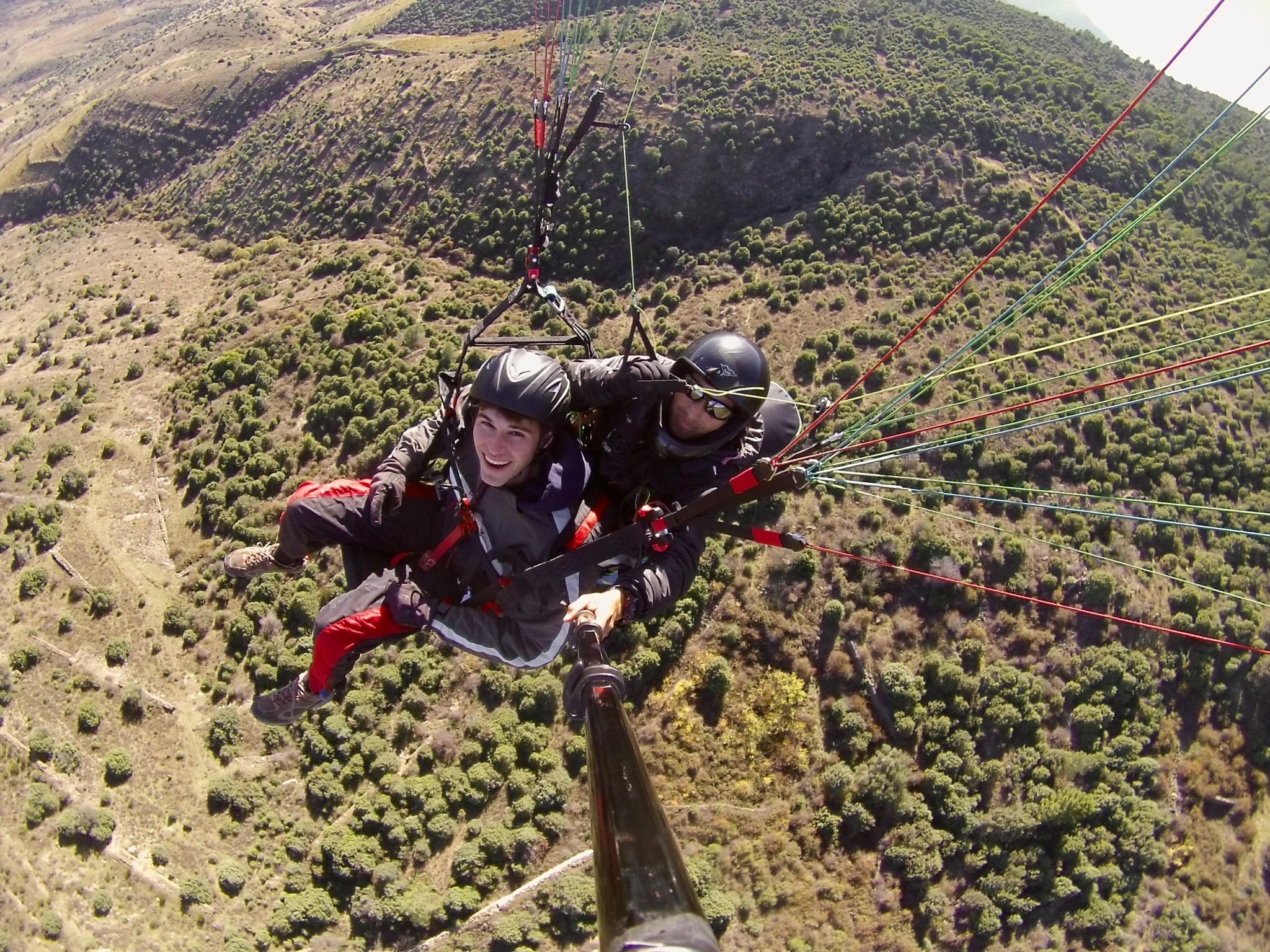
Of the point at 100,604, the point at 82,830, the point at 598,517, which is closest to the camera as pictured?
the point at 598,517

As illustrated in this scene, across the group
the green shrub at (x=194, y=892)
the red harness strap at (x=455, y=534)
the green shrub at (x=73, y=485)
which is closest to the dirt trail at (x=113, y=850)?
the green shrub at (x=194, y=892)

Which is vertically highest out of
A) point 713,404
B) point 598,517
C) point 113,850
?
point 713,404

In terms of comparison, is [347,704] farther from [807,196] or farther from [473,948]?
[807,196]

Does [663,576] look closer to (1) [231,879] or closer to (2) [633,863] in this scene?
(2) [633,863]

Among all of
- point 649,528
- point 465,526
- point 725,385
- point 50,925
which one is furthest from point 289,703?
point 50,925

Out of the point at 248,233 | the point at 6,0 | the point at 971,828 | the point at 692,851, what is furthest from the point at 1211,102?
the point at 6,0

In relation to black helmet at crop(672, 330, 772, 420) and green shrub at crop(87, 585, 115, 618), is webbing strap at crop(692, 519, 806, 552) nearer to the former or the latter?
black helmet at crop(672, 330, 772, 420)

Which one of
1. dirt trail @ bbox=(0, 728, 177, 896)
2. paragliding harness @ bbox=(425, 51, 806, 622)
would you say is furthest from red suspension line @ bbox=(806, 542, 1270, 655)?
dirt trail @ bbox=(0, 728, 177, 896)
